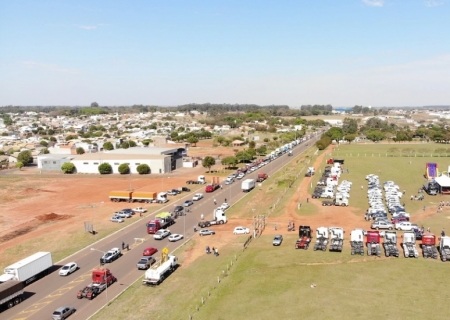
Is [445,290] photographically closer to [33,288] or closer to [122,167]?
[33,288]

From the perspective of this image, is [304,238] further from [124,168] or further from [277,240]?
[124,168]

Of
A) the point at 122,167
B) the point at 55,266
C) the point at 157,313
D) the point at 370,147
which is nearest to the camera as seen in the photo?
the point at 157,313

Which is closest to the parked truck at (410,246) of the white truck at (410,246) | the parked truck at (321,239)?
the white truck at (410,246)

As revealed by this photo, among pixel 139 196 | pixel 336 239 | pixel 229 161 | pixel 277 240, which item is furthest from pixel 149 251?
pixel 229 161

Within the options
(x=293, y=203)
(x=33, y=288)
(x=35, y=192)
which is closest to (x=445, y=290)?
(x=293, y=203)

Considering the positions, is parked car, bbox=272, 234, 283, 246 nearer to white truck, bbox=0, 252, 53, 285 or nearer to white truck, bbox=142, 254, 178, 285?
white truck, bbox=142, 254, 178, 285

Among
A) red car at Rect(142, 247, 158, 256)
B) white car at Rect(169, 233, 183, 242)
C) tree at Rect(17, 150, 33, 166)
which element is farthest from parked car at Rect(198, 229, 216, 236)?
tree at Rect(17, 150, 33, 166)
